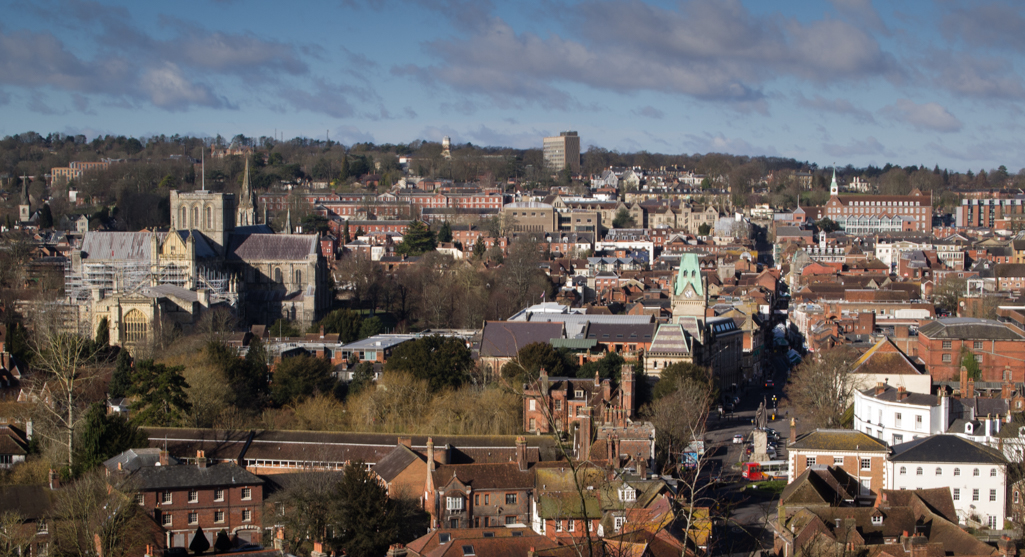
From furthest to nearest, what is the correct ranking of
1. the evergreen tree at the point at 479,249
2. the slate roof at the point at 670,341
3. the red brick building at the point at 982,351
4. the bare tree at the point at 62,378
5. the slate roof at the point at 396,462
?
the evergreen tree at the point at 479,249 → the slate roof at the point at 670,341 → the red brick building at the point at 982,351 → the bare tree at the point at 62,378 → the slate roof at the point at 396,462

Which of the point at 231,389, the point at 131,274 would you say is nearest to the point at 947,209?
the point at 131,274

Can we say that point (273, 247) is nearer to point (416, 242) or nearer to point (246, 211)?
point (246, 211)

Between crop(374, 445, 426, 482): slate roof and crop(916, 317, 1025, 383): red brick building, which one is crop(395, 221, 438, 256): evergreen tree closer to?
crop(916, 317, 1025, 383): red brick building

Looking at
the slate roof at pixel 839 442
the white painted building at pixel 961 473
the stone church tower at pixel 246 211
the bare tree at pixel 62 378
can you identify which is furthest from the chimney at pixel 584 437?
the stone church tower at pixel 246 211

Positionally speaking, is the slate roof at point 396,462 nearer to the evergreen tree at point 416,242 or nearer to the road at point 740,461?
the road at point 740,461

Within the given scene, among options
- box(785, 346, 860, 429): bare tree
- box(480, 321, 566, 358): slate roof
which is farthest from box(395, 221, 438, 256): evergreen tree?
box(785, 346, 860, 429): bare tree
